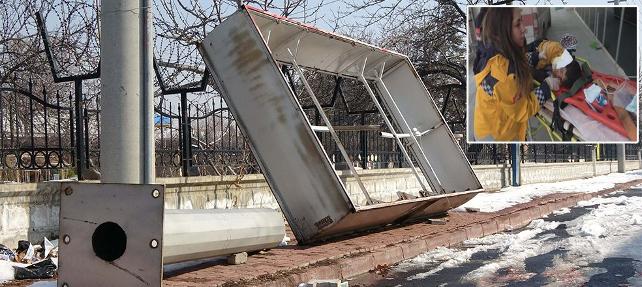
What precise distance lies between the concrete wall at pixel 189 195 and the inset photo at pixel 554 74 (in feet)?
27.6

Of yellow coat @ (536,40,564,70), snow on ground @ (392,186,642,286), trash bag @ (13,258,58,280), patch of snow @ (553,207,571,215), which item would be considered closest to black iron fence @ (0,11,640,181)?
trash bag @ (13,258,58,280)

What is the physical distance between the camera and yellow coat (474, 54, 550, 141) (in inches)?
911

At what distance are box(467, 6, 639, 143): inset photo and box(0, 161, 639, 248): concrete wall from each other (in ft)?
27.6

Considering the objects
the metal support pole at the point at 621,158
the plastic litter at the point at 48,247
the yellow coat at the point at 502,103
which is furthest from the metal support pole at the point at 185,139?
the metal support pole at the point at 621,158

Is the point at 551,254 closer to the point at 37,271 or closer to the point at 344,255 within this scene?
the point at 344,255

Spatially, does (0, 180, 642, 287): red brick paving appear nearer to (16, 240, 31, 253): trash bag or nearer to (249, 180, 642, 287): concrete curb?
(249, 180, 642, 287): concrete curb

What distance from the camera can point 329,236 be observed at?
29.3 ft

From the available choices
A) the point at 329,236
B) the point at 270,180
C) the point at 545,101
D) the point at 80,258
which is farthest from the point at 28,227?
the point at 545,101

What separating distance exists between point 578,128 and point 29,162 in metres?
19.8

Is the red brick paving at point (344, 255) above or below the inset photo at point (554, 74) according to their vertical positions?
below

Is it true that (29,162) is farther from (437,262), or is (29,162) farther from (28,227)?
(437,262)

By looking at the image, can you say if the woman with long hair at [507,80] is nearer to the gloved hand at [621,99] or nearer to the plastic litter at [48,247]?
the gloved hand at [621,99]

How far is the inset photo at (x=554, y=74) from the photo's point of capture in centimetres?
2303

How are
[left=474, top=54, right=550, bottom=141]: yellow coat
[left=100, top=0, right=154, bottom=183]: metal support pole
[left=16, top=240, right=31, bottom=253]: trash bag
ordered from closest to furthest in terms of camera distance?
[left=100, top=0, right=154, bottom=183]: metal support pole < [left=16, top=240, right=31, bottom=253]: trash bag < [left=474, top=54, right=550, bottom=141]: yellow coat
